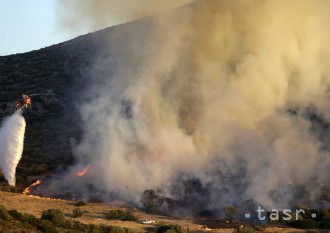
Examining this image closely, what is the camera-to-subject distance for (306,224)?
2273cm

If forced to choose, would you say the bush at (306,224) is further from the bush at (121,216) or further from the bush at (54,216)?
the bush at (54,216)

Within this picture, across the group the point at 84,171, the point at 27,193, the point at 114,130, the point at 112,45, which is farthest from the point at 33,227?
the point at 112,45

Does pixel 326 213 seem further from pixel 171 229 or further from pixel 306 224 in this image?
pixel 171 229

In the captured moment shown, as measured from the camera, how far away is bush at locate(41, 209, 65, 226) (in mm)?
20484

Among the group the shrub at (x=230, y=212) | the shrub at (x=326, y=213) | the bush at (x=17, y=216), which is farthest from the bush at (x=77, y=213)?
the shrub at (x=326, y=213)

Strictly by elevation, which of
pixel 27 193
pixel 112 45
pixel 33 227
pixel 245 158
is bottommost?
pixel 33 227

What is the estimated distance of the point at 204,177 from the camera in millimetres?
28688

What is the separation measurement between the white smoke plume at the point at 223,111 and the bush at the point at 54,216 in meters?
5.94

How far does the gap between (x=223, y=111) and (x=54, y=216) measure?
49.8 feet

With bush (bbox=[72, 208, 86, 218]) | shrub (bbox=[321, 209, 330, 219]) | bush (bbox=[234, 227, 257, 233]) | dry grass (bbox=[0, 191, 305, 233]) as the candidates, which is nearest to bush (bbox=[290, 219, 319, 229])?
dry grass (bbox=[0, 191, 305, 233])

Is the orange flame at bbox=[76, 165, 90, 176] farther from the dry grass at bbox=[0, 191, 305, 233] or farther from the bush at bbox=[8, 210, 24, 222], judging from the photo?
the bush at bbox=[8, 210, 24, 222]

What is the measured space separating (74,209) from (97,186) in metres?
4.79

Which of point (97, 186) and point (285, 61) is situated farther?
point (285, 61)

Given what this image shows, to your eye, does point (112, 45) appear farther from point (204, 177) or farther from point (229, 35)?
point (204, 177)
